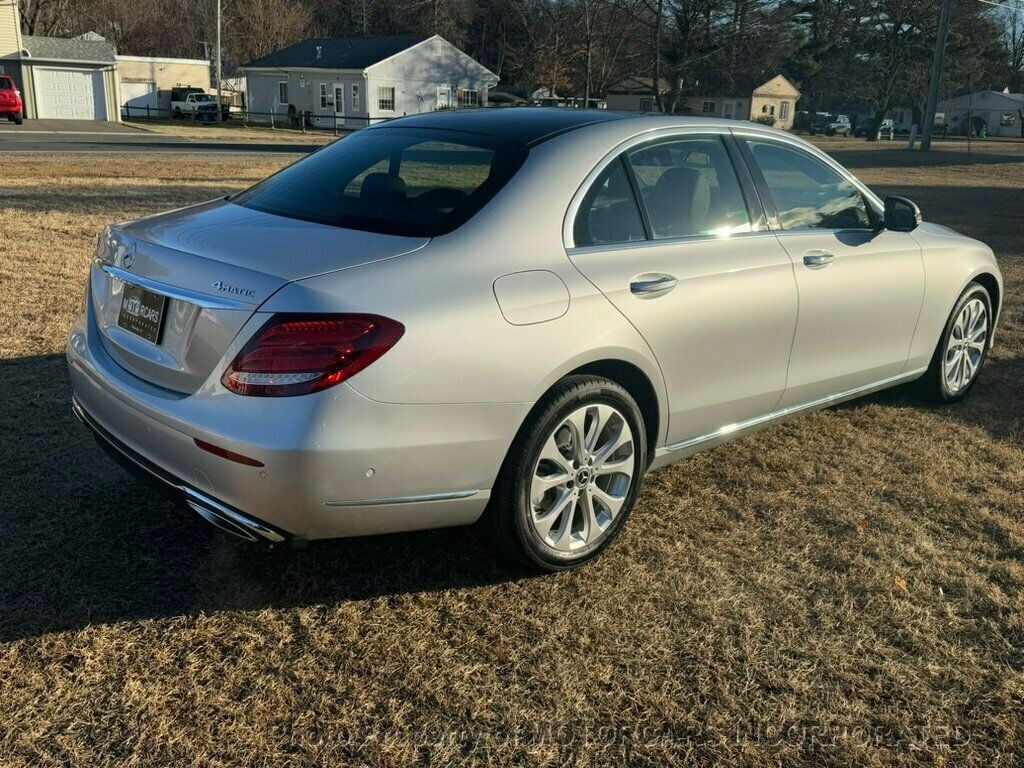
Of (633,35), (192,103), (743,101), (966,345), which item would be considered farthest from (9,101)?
(743,101)

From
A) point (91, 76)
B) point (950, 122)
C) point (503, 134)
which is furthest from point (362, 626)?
point (950, 122)

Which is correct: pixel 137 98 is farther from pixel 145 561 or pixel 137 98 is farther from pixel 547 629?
pixel 547 629

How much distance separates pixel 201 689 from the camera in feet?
8.97

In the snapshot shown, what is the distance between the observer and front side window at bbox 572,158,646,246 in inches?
134

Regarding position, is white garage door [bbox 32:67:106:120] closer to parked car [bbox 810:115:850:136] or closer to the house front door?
the house front door

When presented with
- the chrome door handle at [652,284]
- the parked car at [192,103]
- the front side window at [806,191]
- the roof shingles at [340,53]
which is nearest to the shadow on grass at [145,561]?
the chrome door handle at [652,284]

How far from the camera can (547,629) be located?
312 cm

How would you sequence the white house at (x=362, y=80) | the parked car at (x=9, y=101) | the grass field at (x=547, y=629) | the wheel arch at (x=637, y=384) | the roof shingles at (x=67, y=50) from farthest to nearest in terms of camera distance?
the white house at (x=362, y=80), the roof shingles at (x=67, y=50), the parked car at (x=9, y=101), the wheel arch at (x=637, y=384), the grass field at (x=547, y=629)

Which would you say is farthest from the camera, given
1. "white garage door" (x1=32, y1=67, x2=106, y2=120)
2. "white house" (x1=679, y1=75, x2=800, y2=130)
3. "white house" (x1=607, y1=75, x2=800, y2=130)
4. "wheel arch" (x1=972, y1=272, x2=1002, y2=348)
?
"white house" (x1=679, y1=75, x2=800, y2=130)

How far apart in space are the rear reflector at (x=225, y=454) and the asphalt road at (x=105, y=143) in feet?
75.9

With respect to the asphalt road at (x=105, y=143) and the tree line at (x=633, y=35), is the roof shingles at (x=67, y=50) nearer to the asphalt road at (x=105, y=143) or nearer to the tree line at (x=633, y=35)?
the asphalt road at (x=105, y=143)

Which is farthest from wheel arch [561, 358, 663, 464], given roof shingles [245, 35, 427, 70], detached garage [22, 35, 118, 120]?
roof shingles [245, 35, 427, 70]

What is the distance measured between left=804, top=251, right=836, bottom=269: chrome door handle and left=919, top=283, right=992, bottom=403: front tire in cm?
144

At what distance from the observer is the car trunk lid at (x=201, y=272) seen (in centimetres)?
281
